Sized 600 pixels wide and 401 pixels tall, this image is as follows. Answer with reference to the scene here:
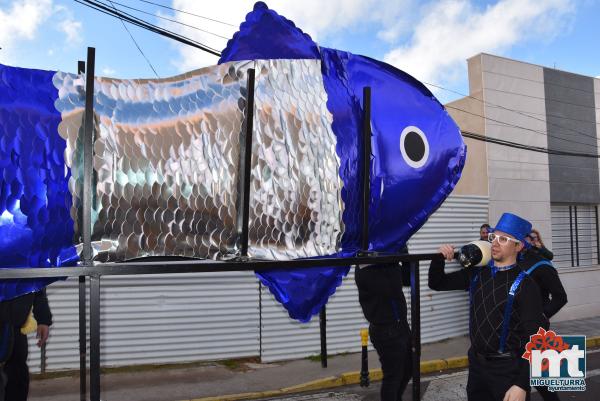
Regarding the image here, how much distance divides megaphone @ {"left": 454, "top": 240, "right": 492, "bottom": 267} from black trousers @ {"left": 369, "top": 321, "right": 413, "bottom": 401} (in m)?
0.91

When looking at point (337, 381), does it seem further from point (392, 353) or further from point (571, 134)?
point (571, 134)

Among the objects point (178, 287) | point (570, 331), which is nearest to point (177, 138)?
point (178, 287)

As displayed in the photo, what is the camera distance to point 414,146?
2.50 m

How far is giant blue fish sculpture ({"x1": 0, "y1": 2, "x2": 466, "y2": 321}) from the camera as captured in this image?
1.88m

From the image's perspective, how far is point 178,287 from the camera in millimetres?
6273

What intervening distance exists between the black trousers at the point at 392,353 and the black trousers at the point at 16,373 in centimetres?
230

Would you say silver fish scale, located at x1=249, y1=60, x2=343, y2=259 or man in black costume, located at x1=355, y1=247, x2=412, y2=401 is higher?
silver fish scale, located at x1=249, y1=60, x2=343, y2=259

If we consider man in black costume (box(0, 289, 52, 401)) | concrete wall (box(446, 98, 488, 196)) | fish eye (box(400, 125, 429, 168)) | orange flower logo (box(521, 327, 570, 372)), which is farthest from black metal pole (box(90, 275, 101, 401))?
concrete wall (box(446, 98, 488, 196))

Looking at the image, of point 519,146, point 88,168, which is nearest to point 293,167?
point 88,168

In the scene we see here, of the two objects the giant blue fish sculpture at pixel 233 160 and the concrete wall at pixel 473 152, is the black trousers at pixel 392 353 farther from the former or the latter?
the concrete wall at pixel 473 152

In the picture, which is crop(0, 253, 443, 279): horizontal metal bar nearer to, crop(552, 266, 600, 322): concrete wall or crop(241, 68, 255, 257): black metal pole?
crop(241, 68, 255, 257): black metal pole

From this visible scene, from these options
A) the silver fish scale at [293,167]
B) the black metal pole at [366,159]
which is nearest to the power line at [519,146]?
the black metal pole at [366,159]

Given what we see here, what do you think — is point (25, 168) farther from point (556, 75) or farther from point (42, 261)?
point (556, 75)

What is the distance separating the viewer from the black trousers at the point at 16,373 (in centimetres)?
326
